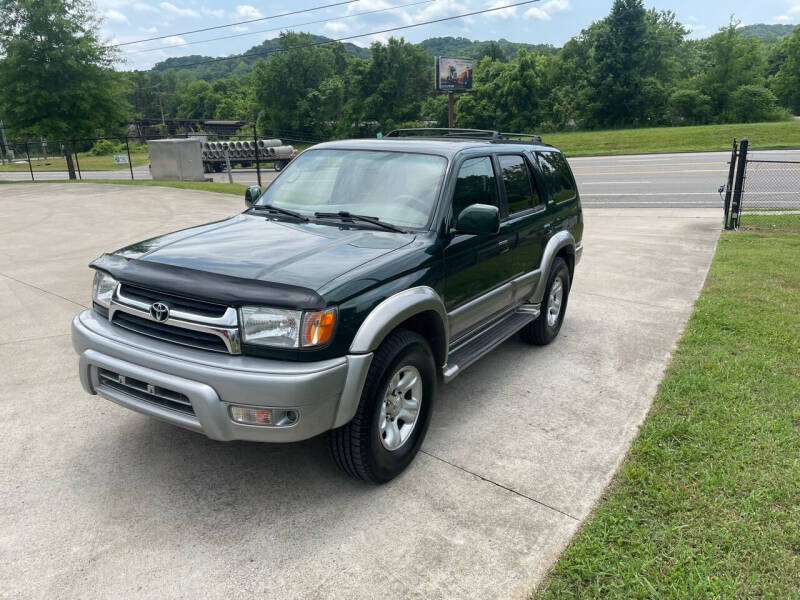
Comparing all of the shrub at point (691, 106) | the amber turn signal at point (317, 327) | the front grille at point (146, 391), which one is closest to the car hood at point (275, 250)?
the amber turn signal at point (317, 327)

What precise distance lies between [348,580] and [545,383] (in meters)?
2.56

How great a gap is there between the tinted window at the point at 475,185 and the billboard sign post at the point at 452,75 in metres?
34.8

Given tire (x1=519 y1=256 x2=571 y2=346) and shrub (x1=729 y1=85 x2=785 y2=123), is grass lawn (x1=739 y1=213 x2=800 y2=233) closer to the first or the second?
tire (x1=519 y1=256 x2=571 y2=346)

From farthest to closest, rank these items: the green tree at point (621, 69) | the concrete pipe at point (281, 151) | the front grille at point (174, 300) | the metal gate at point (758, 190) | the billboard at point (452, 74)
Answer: the green tree at point (621, 69) → the concrete pipe at point (281, 151) → the billboard at point (452, 74) → the metal gate at point (758, 190) → the front grille at point (174, 300)

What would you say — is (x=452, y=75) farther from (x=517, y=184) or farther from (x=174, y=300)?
(x=174, y=300)

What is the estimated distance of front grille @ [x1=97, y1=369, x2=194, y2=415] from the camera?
9.29ft

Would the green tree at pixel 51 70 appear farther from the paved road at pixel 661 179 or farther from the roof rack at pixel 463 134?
the roof rack at pixel 463 134

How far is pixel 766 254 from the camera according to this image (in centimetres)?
873

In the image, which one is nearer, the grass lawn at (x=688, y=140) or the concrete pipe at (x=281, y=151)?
the grass lawn at (x=688, y=140)

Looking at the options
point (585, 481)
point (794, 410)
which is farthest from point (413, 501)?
point (794, 410)

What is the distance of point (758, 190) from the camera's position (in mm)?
16594

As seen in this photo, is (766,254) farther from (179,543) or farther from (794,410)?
(179,543)

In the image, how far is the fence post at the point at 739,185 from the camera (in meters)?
10.4

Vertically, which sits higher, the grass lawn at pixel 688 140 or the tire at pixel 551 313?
the grass lawn at pixel 688 140
